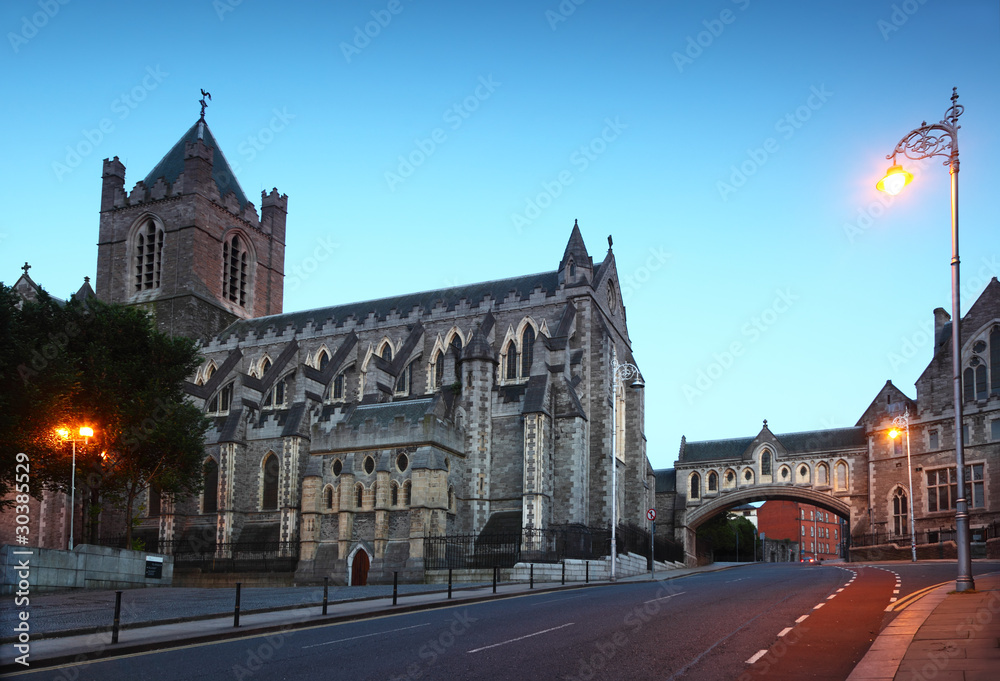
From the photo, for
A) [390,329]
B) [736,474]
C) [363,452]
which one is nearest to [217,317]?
[390,329]

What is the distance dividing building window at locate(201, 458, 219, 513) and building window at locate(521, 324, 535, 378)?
16891 mm

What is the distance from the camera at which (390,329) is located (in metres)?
51.0

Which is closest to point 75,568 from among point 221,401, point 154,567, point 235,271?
point 154,567

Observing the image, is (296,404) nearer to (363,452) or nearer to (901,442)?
(363,452)

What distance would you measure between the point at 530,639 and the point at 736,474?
5337 cm

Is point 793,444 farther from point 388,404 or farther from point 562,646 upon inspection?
point 562,646

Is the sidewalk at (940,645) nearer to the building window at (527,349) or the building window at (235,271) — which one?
the building window at (527,349)

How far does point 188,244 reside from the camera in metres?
59.1

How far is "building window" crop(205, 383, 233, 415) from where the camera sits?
170ft

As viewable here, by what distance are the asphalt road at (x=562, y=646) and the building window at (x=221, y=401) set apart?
34224 millimetres

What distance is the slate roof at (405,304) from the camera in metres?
49.6

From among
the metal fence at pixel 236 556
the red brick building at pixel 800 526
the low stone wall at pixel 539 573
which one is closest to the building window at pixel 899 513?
the low stone wall at pixel 539 573

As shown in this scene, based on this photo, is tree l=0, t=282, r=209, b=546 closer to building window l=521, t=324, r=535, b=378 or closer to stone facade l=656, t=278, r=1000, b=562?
building window l=521, t=324, r=535, b=378

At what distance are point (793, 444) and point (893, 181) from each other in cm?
4939
